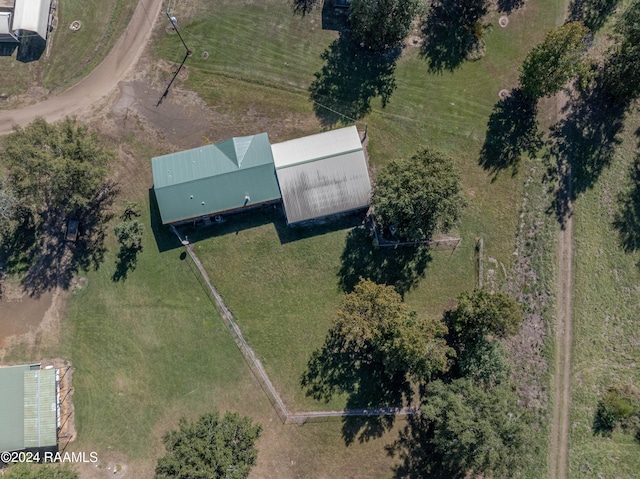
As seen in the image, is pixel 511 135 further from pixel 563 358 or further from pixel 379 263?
pixel 563 358

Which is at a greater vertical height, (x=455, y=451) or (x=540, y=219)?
(x=540, y=219)

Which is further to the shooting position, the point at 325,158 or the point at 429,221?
the point at 325,158

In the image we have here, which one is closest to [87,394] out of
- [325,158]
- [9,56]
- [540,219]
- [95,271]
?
[95,271]

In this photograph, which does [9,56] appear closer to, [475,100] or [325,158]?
[325,158]

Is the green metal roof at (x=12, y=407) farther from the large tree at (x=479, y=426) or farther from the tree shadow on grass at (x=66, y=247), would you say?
the large tree at (x=479, y=426)

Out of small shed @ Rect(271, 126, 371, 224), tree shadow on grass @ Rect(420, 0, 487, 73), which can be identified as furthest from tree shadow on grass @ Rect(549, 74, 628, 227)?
small shed @ Rect(271, 126, 371, 224)

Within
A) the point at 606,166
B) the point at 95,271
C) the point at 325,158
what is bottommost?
the point at 95,271

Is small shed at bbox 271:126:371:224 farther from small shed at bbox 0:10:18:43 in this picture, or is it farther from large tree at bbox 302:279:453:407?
small shed at bbox 0:10:18:43
